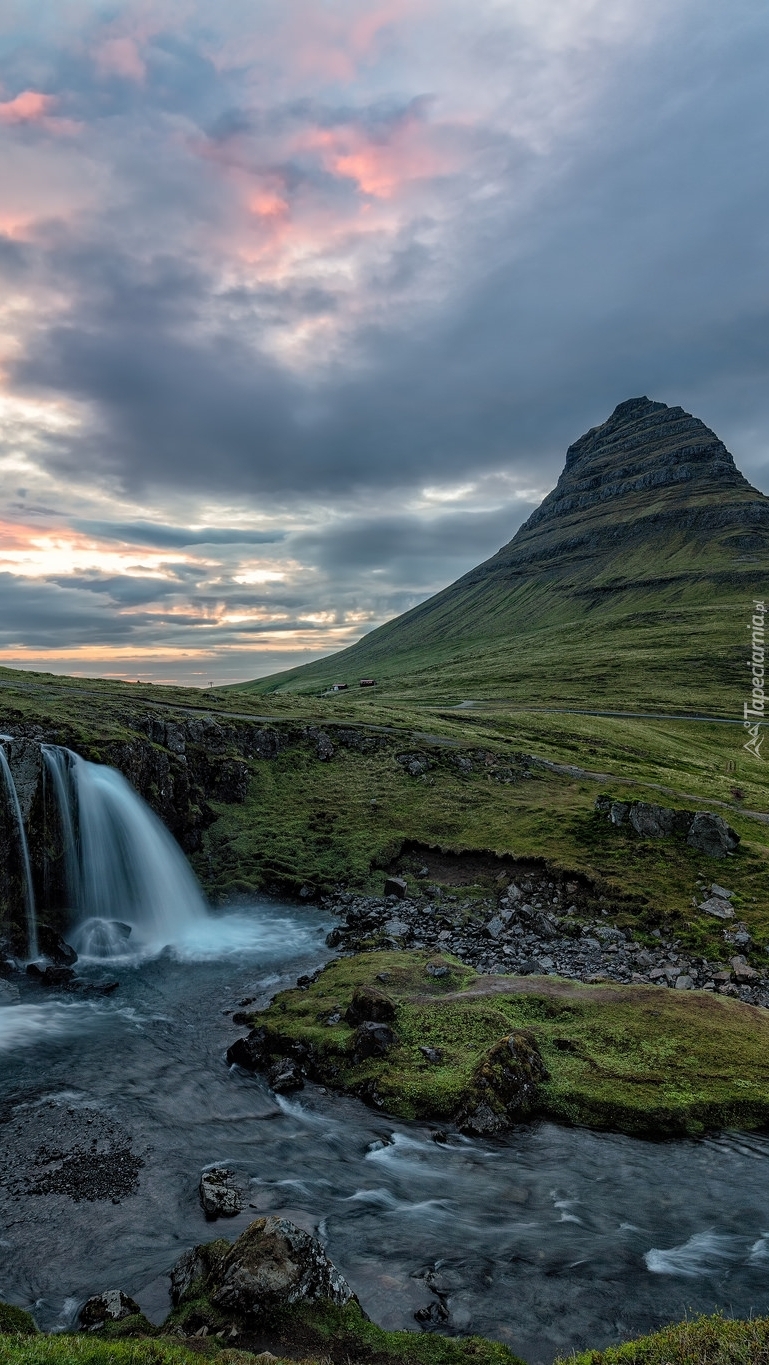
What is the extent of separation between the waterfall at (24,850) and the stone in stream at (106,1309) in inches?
857

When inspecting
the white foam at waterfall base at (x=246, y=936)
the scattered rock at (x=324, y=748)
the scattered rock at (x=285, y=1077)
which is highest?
the scattered rock at (x=324, y=748)

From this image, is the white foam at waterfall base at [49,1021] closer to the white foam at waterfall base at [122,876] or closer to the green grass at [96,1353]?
the white foam at waterfall base at [122,876]

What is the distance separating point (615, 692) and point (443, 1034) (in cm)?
12924

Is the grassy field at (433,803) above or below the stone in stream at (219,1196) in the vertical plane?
above

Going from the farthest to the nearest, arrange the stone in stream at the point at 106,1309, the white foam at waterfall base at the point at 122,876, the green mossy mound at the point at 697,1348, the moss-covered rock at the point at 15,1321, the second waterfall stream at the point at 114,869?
the second waterfall stream at the point at 114,869 → the white foam at waterfall base at the point at 122,876 → the stone in stream at the point at 106,1309 → the moss-covered rock at the point at 15,1321 → the green mossy mound at the point at 697,1348

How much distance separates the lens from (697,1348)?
9539mm

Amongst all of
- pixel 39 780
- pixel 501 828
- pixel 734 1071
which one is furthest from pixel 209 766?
pixel 734 1071

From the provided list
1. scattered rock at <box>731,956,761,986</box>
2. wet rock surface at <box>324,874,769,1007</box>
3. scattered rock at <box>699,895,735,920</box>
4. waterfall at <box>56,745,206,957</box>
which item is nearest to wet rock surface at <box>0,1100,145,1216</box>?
→ waterfall at <box>56,745,206,957</box>

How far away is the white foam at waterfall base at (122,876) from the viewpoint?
110 feet

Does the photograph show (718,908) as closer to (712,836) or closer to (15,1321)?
(712,836)

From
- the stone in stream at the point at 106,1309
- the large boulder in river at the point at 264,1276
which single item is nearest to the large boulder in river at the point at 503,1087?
the large boulder in river at the point at 264,1276

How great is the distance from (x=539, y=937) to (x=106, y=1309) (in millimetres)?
23924

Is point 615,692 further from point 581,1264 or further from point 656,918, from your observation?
point 581,1264

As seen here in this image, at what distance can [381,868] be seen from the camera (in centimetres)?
4122
